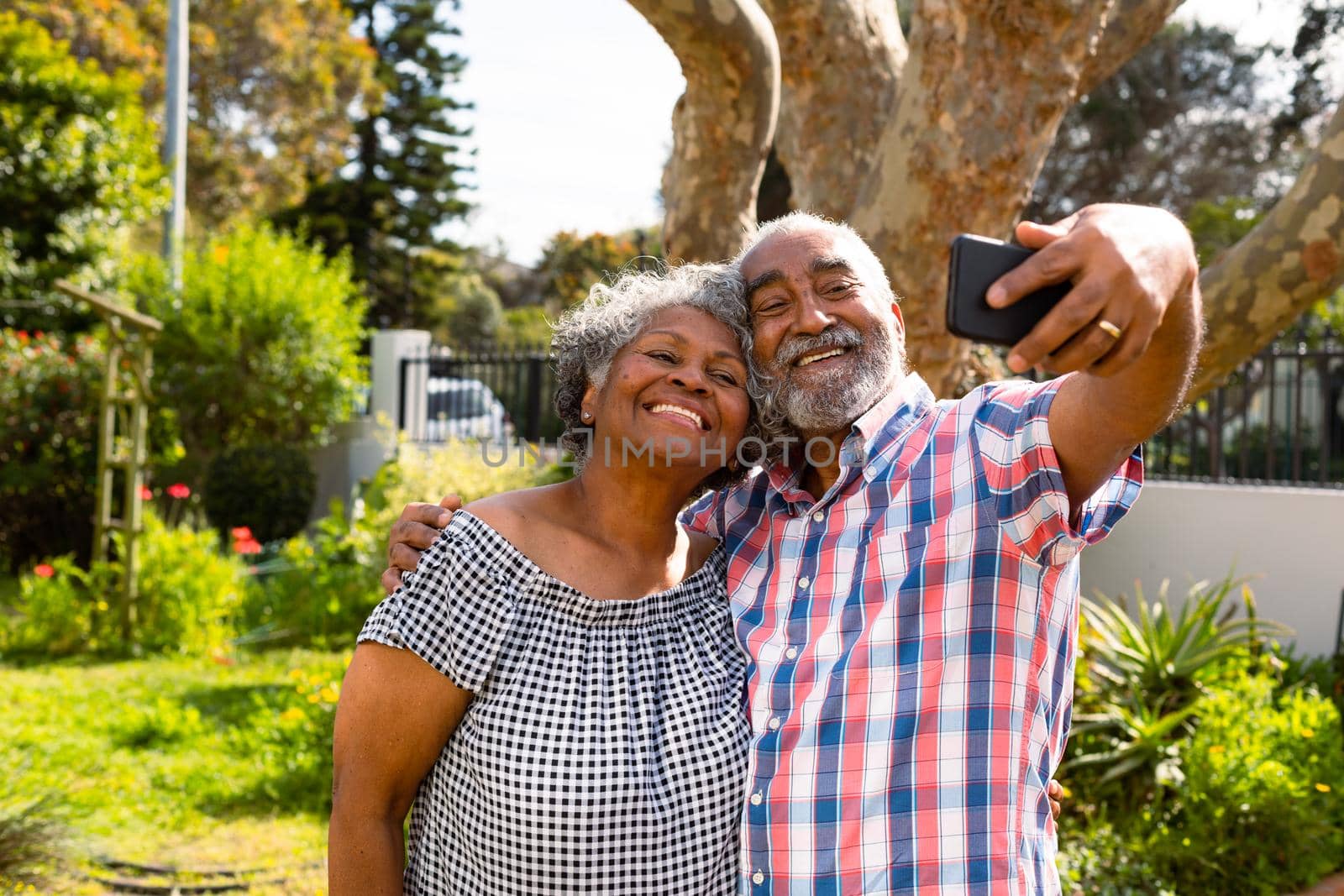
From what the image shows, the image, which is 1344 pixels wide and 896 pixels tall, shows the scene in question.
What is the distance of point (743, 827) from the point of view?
6.40ft

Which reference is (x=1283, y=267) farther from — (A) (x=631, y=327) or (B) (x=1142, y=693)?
(B) (x=1142, y=693)

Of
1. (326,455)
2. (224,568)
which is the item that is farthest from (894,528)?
(326,455)

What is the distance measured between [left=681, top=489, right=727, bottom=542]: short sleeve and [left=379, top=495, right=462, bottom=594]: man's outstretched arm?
21.5 inches

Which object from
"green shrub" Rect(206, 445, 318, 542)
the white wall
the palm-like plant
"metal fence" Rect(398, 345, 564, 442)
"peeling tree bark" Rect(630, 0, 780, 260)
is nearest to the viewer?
"peeling tree bark" Rect(630, 0, 780, 260)

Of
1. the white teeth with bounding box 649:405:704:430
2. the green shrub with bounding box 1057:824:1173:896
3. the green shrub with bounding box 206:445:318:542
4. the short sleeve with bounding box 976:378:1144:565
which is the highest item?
the white teeth with bounding box 649:405:704:430

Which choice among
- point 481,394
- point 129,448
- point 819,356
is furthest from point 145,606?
point 819,356

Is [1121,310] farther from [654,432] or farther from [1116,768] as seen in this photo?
[1116,768]

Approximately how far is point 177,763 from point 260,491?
5663 mm

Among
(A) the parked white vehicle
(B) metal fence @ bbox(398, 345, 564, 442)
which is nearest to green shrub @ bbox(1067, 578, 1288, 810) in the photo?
(B) metal fence @ bbox(398, 345, 564, 442)

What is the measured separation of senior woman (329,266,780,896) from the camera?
1.95 m

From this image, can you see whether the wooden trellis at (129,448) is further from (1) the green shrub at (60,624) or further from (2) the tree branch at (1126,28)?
(2) the tree branch at (1126,28)

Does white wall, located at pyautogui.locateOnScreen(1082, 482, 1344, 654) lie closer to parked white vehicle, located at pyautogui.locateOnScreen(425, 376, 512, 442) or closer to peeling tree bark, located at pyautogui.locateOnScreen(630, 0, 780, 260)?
peeling tree bark, located at pyautogui.locateOnScreen(630, 0, 780, 260)

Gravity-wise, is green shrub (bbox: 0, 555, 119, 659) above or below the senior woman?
below

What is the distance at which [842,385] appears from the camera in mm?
2223
